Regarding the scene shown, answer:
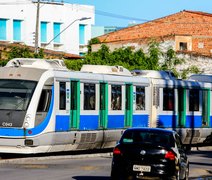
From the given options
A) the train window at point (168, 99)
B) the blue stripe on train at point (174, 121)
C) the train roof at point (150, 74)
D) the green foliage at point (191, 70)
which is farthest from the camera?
the green foliage at point (191, 70)

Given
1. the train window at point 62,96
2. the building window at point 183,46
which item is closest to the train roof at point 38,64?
the train window at point 62,96

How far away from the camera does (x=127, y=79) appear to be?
3628cm

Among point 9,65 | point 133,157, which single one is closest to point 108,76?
point 9,65

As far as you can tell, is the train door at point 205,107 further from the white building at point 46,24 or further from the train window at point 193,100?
the white building at point 46,24

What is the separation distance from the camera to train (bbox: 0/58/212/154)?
97.5ft

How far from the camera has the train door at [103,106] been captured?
34.1 meters

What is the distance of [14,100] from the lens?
29938 mm

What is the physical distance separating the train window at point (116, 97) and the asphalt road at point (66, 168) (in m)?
2.07

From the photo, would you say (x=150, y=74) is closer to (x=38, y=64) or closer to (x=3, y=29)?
(x=38, y=64)

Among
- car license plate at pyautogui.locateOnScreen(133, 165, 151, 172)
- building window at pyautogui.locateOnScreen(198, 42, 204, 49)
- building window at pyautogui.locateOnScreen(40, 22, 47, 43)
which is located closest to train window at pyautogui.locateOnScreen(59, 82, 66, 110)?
car license plate at pyautogui.locateOnScreen(133, 165, 151, 172)

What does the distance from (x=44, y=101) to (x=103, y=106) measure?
14.5ft

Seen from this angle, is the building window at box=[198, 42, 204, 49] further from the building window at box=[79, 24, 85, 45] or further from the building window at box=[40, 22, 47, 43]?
the building window at box=[79, 24, 85, 45]

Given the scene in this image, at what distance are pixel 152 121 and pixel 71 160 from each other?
8721mm

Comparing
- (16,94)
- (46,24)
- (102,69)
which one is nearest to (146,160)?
(16,94)
